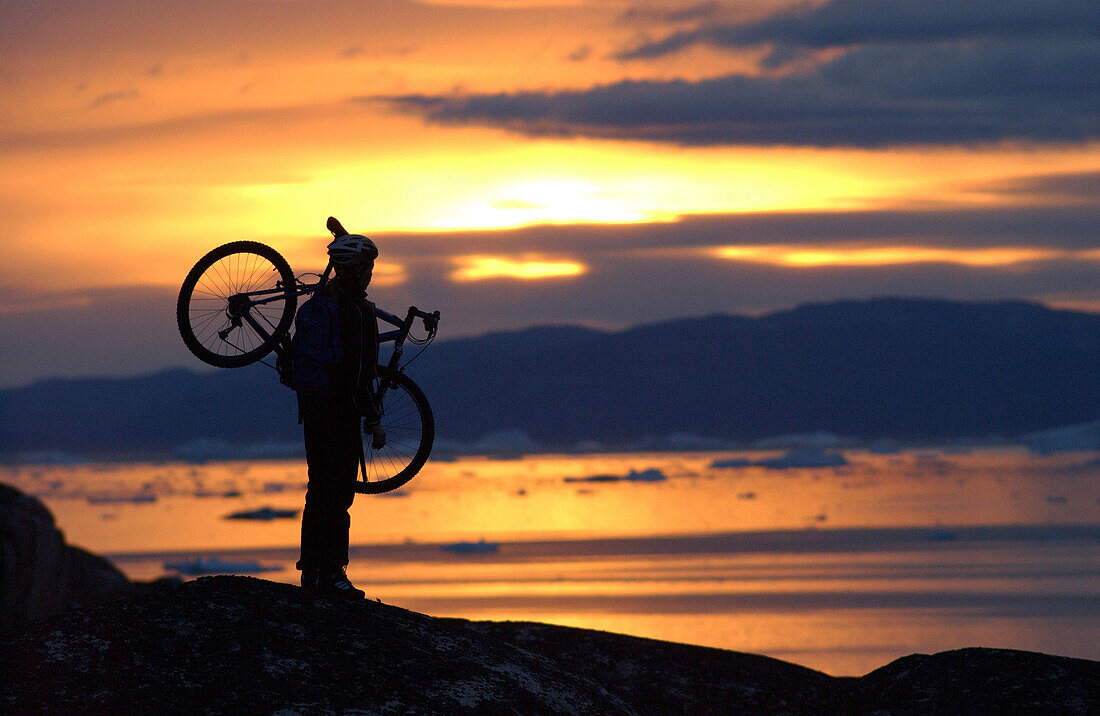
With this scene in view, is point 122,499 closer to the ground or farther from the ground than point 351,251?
closer to the ground

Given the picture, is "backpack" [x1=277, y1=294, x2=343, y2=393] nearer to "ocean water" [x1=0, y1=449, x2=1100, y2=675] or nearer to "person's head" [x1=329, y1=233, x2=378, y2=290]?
"person's head" [x1=329, y1=233, x2=378, y2=290]

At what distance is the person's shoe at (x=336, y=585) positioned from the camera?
11070mm

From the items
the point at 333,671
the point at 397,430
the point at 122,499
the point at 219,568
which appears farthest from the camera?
the point at 122,499

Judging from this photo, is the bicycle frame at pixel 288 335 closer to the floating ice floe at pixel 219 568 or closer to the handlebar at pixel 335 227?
the handlebar at pixel 335 227

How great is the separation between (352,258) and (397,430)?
5.06 feet

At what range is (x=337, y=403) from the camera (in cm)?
1109

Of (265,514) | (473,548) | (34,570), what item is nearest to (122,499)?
(265,514)

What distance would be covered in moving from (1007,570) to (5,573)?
124 ft

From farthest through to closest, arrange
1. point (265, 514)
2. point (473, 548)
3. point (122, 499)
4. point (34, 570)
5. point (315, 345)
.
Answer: point (122, 499), point (265, 514), point (473, 548), point (34, 570), point (315, 345)

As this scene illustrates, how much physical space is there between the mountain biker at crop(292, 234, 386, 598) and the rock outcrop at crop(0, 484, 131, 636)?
882 inches

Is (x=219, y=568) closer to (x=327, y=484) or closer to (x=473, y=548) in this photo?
(x=473, y=548)

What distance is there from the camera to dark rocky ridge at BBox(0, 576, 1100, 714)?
8922mm

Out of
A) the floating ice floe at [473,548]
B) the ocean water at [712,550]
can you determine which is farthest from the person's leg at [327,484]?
the floating ice floe at [473,548]

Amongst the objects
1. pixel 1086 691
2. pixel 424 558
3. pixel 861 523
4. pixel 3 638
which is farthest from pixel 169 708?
pixel 861 523
